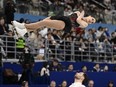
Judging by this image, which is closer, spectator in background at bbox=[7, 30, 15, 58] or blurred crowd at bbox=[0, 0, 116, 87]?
blurred crowd at bbox=[0, 0, 116, 87]

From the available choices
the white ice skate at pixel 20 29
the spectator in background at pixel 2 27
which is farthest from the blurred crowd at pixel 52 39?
the white ice skate at pixel 20 29

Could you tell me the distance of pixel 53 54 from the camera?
49.0ft

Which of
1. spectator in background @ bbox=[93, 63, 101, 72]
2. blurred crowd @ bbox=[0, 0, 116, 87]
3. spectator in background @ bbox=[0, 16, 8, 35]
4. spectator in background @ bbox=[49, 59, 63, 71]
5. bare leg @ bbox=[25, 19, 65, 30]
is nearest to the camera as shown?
bare leg @ bbox=[25, 19, 65, 30]

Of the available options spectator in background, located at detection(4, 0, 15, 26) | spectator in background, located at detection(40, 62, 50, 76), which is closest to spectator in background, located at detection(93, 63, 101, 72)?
spectator in background, located at detection(40, 62, 50, 76)

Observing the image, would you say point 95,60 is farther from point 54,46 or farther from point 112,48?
point 54,46

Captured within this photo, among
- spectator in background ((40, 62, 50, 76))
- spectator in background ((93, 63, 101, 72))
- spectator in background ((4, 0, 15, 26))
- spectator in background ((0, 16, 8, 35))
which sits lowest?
spectator in background ((93, 63, 101, 72))

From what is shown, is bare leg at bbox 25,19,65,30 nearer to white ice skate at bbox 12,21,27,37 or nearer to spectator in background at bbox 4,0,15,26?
white ice skate at bbox 12,21,27,37

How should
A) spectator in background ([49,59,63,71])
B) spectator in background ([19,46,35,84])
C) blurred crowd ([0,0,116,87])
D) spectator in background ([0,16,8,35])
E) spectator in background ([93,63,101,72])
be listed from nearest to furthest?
spectator in background ([19,46,35,84]), spectator in background ([0,16,8,35]), blurred crowd ([0,0,116,87]), spectator in background ([49,59,63,71]), spectator in background ([93,63,101,72])

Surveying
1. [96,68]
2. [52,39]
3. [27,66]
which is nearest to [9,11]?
[52,39]

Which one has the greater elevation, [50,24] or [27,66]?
[50,24]

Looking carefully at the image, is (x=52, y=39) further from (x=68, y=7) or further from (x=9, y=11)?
(x=68, y=7)

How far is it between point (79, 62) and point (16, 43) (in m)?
2.91

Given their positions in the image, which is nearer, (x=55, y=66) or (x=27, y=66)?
(x=27, y=66)

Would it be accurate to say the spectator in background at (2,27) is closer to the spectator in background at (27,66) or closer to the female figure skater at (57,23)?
the spectator in background at (27,66)
